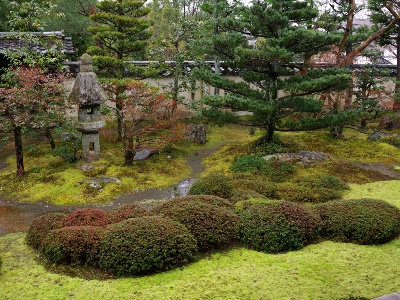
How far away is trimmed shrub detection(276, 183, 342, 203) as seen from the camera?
9.28m

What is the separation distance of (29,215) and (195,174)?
17.4ft

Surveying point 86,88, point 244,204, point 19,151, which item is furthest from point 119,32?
point 244,204

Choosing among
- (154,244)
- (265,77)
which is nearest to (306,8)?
(265,77)

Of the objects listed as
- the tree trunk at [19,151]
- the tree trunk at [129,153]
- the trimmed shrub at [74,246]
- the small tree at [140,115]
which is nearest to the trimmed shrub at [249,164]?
the small tree at [140,115]

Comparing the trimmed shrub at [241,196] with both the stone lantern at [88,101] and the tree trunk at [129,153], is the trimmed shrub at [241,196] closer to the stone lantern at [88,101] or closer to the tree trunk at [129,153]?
the tree trunk at [129,153]

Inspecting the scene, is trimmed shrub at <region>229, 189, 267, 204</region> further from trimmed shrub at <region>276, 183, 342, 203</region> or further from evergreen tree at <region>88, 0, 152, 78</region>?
evergreen tree at <region>88, 0, 152, 78</region>

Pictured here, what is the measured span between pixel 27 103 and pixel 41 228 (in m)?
6.12

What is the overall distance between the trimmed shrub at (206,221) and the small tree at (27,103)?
263 inches

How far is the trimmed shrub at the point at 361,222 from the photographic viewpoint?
20.2 ft

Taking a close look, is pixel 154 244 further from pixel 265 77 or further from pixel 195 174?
pixel 265 77

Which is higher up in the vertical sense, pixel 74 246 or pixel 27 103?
pixel 27 103

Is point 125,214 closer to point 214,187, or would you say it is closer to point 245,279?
point 214,187

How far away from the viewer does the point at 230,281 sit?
4977 millimetres

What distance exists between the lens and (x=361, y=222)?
6.28 m
